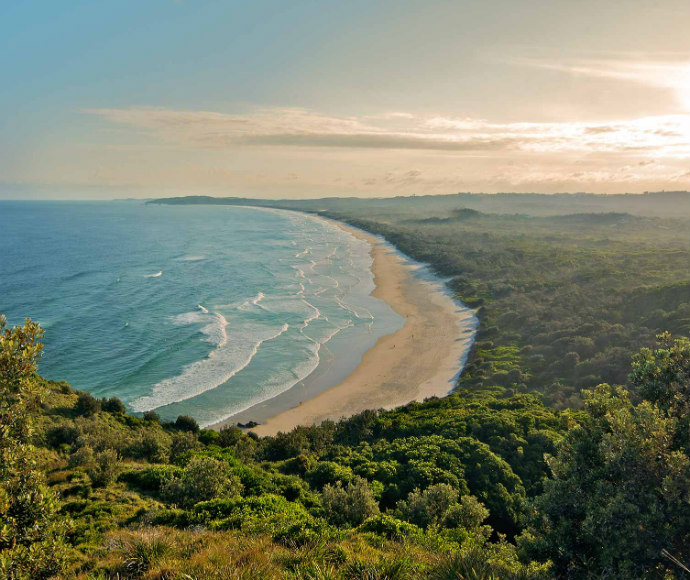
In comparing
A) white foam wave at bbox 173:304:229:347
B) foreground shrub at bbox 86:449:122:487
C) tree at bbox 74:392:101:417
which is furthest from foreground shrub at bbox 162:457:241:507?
white foam wave at bbox 173:304:229:347

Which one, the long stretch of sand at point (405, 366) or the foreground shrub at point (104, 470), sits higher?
the foreground shrub at point (104, 470)

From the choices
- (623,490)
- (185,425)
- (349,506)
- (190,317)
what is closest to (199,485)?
(349,506)

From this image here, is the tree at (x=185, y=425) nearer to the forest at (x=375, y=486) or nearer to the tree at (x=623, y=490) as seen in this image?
the forest at (x=375, y=486)

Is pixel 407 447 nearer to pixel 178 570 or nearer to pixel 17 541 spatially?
pixel 178 570

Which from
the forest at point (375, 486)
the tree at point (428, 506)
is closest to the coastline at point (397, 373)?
the forest at point (375, 486)

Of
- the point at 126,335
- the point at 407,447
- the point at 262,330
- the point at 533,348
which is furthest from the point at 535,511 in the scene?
the point at 126,335

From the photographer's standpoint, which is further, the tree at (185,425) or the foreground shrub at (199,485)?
the tree at (185,425)
